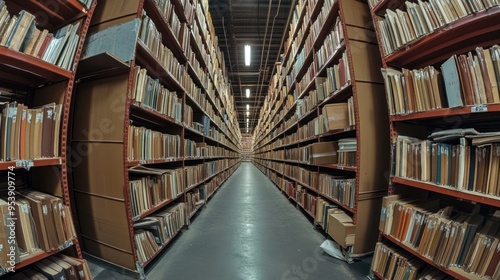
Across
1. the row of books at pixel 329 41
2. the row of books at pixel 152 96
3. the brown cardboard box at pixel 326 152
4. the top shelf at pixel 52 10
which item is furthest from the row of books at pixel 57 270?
the row of books at pixel 329 41

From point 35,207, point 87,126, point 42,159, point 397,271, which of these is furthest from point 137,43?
point 397,271

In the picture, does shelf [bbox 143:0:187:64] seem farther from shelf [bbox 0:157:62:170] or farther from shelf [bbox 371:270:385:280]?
A: shelf [bbox 371:270:385:280]

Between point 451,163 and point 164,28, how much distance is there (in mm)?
2830

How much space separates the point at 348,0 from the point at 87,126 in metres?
2.82

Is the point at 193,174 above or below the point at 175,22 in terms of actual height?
below

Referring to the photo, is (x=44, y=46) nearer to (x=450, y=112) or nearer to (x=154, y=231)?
(x=154, y=231)

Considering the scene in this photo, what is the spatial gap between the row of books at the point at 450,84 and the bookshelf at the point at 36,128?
2190mm

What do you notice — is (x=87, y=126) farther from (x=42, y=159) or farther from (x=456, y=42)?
(x=456, y=42)

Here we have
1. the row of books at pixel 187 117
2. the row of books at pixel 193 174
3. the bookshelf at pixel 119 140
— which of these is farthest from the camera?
the row of books at pixel 193 174

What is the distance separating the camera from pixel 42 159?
112 cm

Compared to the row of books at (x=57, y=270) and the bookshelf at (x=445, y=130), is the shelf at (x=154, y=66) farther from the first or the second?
the bookshelf at (x=445, y=130)

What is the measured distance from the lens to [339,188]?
237cm

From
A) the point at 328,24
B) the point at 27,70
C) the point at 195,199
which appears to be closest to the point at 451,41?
the point at 328,24

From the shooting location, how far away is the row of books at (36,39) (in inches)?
40.2
